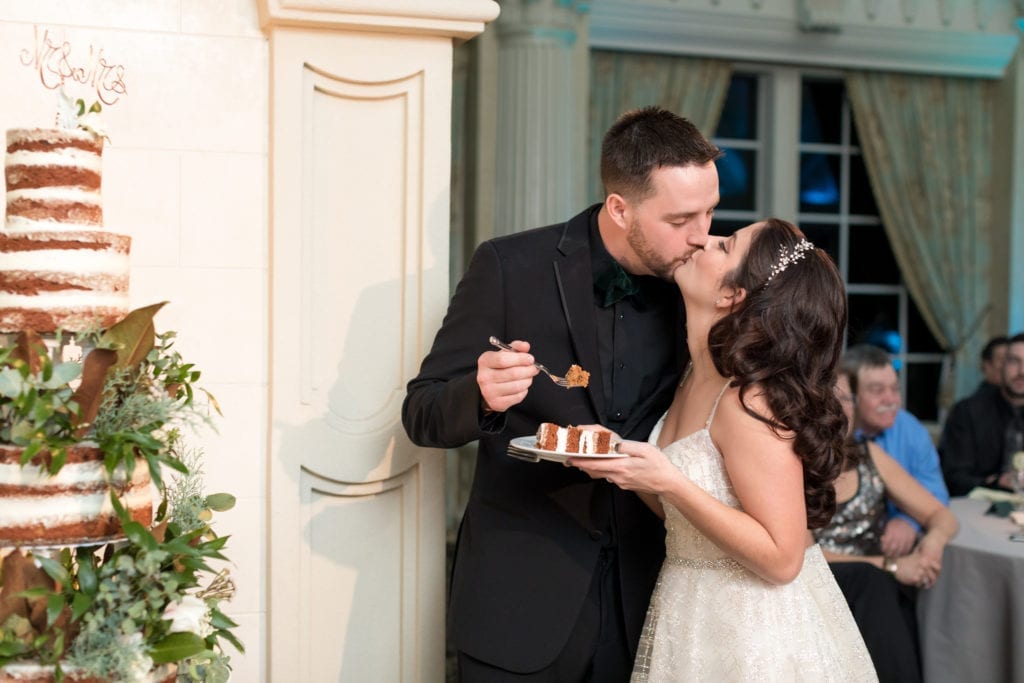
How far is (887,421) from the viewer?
4750 mm

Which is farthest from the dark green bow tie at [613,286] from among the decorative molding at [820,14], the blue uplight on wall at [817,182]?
the blue uplight on wall at [817,182]

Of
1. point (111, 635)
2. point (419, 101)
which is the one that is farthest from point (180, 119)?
point (111, 635)

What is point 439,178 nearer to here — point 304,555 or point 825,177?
point 304,555

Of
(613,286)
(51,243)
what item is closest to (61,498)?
(51,243)

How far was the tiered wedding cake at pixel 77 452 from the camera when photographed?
6.14 ft

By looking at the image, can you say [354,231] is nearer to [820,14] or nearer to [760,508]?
[760,508]

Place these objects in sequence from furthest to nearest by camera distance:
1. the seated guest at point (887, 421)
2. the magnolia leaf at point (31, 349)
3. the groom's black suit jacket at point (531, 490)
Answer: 1. the seated guest at point (887, 421)
2. the groom's black suit jacket at point (531, 490)
3. the magnolia leaf at point (31, 349)

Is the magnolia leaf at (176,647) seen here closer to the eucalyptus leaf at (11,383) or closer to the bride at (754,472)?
the eucalyptus leaf at (11,383)

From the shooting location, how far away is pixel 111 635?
189 centimetres

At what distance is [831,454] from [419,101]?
1214mm

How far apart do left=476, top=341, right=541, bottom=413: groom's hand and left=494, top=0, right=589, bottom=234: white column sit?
192 inches

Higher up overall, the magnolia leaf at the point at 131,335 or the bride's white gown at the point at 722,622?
the magnolia leaf at the point at 131,335

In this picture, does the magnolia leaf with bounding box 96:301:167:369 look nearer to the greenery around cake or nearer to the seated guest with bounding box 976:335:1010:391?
the greenery around cake

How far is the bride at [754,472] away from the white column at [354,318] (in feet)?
2.07
